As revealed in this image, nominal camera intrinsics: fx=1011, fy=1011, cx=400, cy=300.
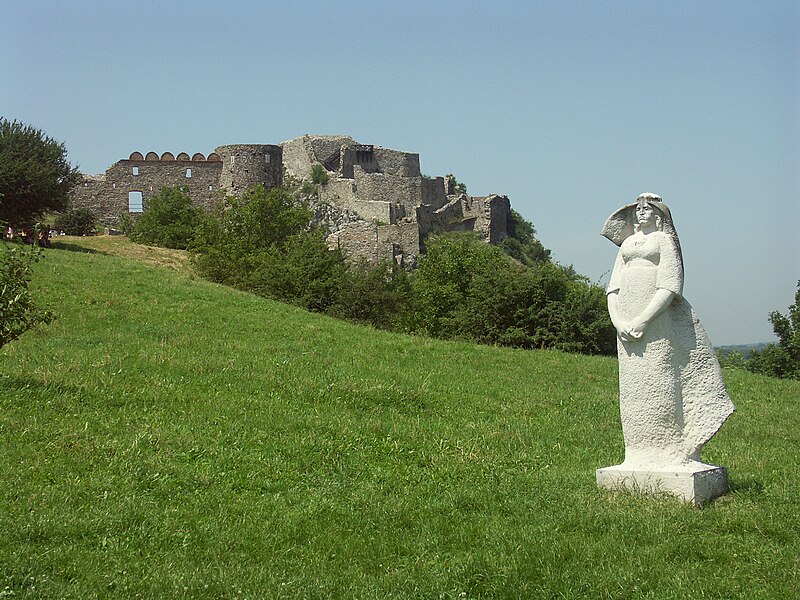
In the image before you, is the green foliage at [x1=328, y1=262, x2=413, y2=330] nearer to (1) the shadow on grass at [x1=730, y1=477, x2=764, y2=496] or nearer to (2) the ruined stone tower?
(1) the shadow on grass at [x1=730, y1=477, x2=764, y2=496]

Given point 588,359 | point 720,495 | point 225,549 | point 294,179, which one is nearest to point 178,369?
point 225,549

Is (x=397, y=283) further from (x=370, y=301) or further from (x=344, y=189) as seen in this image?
(x=344, y=189)

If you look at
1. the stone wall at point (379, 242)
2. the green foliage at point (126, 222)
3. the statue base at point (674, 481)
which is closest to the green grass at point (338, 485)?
the statue base at point (674, 481)

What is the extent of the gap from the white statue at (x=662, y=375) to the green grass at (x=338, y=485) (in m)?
0.45

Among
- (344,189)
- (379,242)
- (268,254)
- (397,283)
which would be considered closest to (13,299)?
(268,254)

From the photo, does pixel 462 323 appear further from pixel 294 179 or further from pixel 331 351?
pixel 294 179

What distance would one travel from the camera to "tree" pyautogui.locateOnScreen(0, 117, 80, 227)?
3897 centimetres

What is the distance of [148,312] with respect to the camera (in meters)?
22.1

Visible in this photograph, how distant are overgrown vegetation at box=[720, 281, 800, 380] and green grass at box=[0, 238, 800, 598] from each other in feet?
82.1

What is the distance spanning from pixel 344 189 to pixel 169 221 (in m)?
20.3

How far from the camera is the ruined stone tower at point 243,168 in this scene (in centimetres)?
7175

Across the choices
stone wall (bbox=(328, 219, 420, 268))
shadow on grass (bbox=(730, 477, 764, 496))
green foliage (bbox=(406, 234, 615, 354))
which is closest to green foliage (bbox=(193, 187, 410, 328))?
green foliage (bbox=(406, 234, 615, 354))

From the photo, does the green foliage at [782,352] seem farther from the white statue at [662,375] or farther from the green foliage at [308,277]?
the white statue at [662,375]

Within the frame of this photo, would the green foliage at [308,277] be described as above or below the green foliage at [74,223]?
Answer: below
